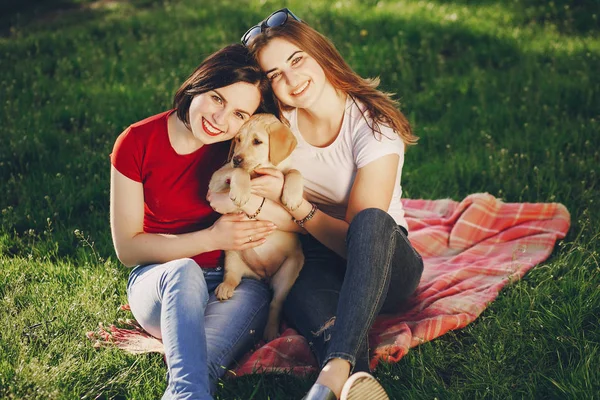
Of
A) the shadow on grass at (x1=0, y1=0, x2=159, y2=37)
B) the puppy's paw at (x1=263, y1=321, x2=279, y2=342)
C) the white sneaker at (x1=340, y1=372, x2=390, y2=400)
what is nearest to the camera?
the white sneaker at (x1=340, y1=372, x2=390, y2=400)

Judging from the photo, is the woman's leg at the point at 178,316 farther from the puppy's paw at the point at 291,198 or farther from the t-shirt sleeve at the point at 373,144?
the t-shirt sleeve at the point at 373,144

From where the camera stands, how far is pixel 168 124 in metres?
3.29

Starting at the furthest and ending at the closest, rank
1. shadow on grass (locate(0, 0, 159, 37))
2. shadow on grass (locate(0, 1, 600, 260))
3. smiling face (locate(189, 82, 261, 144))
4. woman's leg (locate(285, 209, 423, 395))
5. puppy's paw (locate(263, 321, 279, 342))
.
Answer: shadow on grass (locate(0, 0, 159, 37)) < shadow on grass (locate(0, 1, 600, 260)) < puppy's paw (locate(263, 321, 279, 342)) < smiling face (locate(189, 82, 261, 144)) < woman's leg (locate(285, 209, 423, 395))

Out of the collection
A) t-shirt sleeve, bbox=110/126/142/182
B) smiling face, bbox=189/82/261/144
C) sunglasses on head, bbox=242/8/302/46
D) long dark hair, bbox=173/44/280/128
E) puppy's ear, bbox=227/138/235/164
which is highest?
sunglasses on head, bbox=242/8/302/46

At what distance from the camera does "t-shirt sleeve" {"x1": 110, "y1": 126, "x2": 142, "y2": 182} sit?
3143 millimetres

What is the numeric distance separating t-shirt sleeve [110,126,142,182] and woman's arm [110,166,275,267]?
0.09ft

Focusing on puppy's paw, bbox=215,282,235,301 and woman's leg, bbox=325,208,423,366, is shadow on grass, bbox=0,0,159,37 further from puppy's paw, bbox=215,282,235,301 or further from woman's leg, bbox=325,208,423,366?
woman's leg, bbox=325,208,423,366

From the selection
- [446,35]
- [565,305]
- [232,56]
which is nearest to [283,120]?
[232,56]

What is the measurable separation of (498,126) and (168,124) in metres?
3.24

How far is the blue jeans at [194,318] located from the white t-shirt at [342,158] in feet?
1.90

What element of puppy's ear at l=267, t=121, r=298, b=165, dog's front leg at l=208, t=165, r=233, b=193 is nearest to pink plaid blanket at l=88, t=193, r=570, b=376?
dog's front leg at l=208, t=165, r=233, b=193

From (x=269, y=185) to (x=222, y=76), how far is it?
587mm

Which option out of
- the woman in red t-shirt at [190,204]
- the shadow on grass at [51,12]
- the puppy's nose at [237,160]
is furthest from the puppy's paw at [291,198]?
the shadow on grass at [51,12]

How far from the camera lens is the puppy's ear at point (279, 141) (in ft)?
11.0
